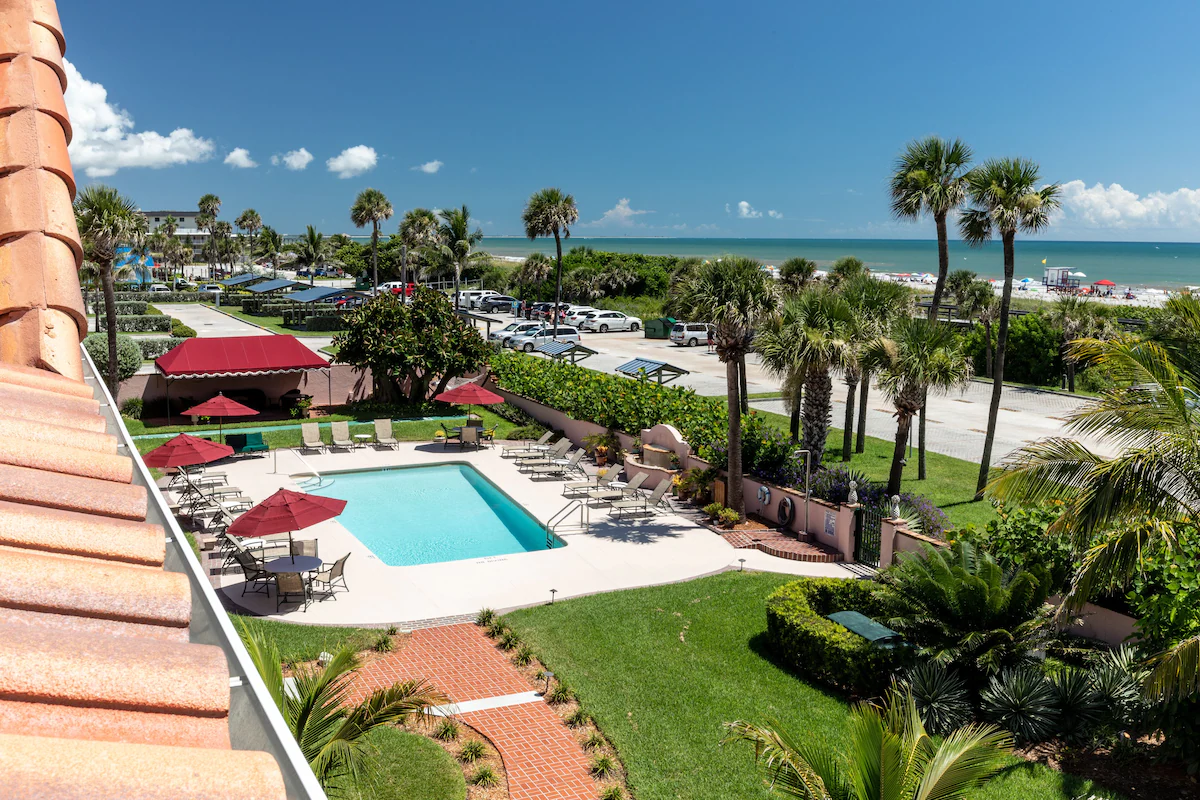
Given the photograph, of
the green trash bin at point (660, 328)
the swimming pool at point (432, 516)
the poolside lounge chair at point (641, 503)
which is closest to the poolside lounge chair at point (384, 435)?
the swimming pool at point (432, 516)

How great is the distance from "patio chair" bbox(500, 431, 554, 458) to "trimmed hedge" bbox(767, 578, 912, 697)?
534 inches

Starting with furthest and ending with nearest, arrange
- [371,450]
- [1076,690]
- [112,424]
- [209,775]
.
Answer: [371,450]
[1076,690]
[112,424]
[209,775]

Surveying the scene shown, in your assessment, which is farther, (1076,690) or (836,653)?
(836,653)

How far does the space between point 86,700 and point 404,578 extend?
15.8 metres

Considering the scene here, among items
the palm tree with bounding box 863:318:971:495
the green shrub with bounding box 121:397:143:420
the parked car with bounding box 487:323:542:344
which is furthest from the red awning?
the palm tree with bounding box 863:318:971:495

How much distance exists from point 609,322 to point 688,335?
828 centimetres

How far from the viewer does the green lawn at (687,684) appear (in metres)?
9.98

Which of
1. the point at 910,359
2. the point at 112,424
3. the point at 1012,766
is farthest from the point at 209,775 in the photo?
the point at 910,359

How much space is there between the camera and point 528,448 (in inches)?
1069

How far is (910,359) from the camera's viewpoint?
64.2 ft

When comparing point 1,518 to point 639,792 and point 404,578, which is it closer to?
point 639,792

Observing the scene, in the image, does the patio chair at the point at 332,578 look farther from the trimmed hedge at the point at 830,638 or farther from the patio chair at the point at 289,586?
the trimmed hedge at the point at 830,638

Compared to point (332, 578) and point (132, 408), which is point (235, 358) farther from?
point (332, 578)

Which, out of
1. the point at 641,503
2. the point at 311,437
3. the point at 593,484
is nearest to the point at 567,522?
the point at 641,503
